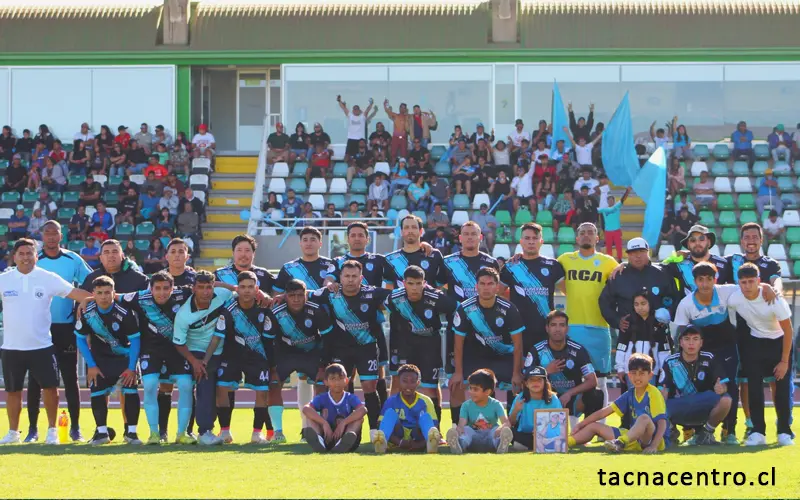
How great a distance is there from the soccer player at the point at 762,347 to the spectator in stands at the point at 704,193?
14.1 metres

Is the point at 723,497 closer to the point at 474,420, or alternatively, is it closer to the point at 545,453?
the point at 545,453

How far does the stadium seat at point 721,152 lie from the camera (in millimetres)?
26023

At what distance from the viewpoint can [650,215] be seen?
2205 cm

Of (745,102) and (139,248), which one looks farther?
(745,102)

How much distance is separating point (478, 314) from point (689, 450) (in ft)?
7.12

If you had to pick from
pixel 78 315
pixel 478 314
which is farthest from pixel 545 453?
pixel 78 315

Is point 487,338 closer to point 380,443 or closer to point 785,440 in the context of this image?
point 380,443

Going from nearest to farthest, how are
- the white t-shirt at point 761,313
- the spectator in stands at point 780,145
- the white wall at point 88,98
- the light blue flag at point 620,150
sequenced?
1. the white t-shirt at point 761,313
2. the light blue flag at point 620,150
3. the spectator in stands at point 780,145
4. the white wall at point 88,98

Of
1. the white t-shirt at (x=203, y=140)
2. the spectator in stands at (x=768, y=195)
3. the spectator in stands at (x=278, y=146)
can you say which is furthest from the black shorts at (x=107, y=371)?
the spectator in stands at (x=768, y=195)

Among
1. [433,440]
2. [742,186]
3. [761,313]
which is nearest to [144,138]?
[742,186]

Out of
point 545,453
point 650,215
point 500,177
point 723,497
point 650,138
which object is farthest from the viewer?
point 650,138

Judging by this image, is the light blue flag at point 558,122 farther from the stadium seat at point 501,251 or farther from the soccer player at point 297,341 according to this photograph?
the soccer player at point 297,341

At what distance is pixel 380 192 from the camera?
78.5 ft

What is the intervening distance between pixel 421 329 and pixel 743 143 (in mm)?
16856
